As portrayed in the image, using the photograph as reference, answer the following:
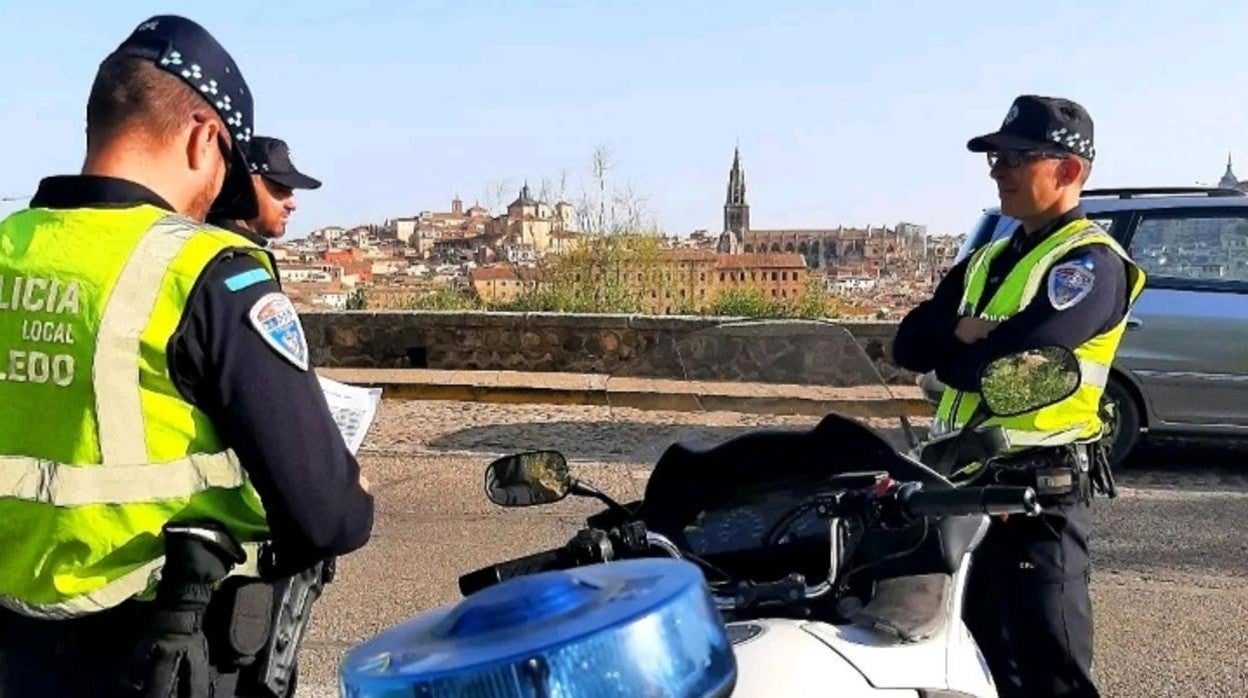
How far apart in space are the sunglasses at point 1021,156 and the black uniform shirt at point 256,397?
1883 mm

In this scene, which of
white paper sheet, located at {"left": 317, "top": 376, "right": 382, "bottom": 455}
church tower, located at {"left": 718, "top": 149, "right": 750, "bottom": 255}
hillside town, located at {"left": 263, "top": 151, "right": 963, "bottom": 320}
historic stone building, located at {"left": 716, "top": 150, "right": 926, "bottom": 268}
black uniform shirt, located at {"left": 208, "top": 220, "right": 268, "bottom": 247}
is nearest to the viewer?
black uniform shirt, located at {"left": 208, "top": 220, "right": 268, "bottom": 247}

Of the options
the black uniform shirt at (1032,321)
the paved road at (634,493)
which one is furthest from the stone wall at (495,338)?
the black uniform shirt at (1032,321)

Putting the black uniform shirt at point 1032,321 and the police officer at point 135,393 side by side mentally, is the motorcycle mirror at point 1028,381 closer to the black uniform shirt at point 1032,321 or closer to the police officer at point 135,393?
the black uniform shirt at point 1032,321

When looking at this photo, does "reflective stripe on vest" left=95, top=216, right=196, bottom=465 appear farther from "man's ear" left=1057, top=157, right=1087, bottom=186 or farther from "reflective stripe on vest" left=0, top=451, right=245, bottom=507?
"man's ear" left=1057, top=157, right=1087, bottom=186

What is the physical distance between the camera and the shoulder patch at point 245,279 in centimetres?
179

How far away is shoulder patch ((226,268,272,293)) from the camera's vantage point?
1.79m

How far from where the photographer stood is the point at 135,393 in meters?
1.76

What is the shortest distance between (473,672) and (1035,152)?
225 cm

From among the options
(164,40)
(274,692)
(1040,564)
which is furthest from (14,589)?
(1040,564)

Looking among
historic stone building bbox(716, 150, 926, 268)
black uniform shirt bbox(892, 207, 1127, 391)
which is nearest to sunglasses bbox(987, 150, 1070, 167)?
black uniform shirt bbox(892, 207, 1127, 391)

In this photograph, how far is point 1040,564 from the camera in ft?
9.14

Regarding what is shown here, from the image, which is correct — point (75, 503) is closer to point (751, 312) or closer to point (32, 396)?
point (32, 396)

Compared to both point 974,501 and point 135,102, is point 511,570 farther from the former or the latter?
point 135,102

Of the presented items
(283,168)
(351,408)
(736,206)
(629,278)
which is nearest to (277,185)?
(283,168)
